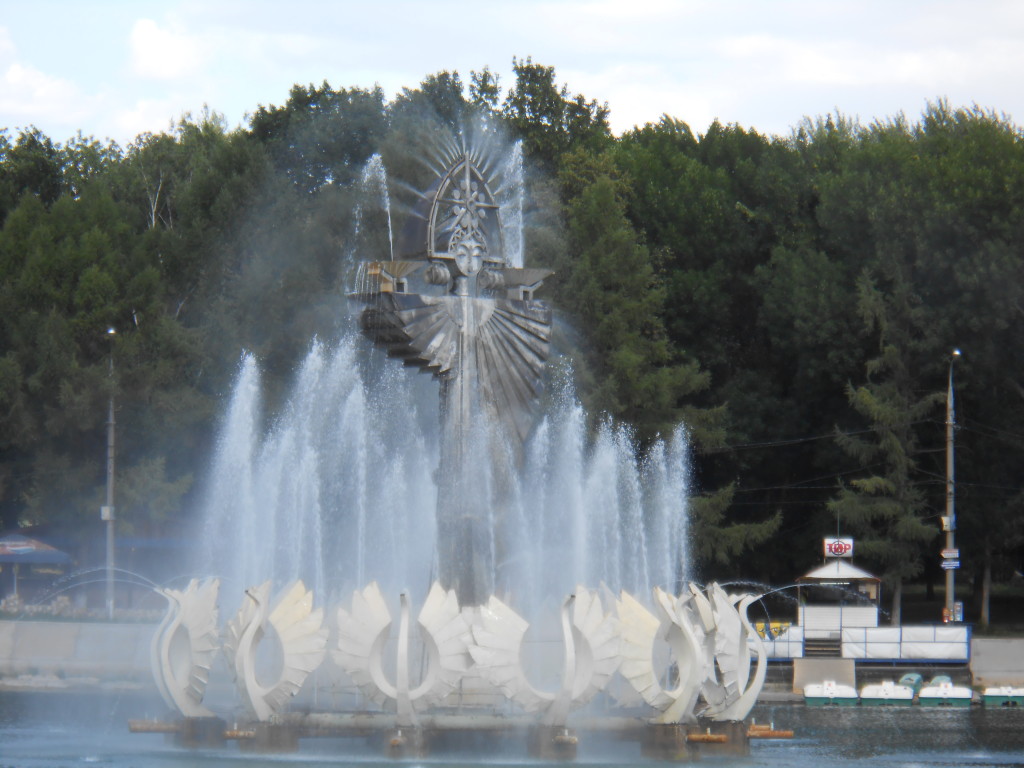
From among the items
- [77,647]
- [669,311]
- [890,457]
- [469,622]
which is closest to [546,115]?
[669,311]

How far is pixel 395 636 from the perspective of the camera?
21.1 m

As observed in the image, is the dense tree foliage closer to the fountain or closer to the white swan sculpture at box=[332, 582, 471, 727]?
the fountain

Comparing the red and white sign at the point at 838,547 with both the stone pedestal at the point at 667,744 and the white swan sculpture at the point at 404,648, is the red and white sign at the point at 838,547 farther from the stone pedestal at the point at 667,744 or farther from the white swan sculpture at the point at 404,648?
the white swan sculpture at the point at 404,648

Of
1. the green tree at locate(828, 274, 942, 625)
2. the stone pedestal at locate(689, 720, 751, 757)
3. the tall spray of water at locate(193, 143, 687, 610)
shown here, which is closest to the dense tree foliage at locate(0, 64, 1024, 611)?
the green tree at locate(828, 274, 942, 625)

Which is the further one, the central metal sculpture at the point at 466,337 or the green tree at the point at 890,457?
the green tree at the point at 890,457

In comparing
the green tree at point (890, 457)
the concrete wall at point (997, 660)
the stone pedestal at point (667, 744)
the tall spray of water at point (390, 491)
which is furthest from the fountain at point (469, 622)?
the green tree at point (890, 457)

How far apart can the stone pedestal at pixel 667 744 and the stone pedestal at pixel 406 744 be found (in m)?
2.69

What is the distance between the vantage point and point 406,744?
58.8 feet

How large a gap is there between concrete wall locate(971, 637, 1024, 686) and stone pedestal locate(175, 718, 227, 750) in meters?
17.7

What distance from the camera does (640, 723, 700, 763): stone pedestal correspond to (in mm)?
18594

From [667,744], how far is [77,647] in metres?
17.8

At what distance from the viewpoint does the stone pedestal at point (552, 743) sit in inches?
708

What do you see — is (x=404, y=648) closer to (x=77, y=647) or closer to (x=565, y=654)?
(x=565, y=654)

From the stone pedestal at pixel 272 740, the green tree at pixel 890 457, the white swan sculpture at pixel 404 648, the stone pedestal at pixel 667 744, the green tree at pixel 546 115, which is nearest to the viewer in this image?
Answer: the white swan sculpture at pixel 404 648
